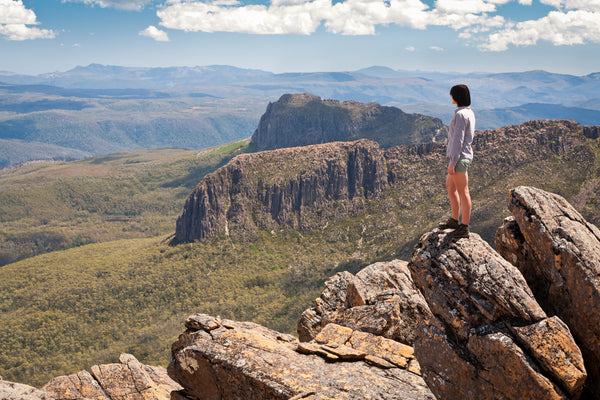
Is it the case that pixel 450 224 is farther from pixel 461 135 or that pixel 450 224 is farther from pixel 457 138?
pixel 461 135

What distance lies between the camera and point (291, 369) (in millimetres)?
21875

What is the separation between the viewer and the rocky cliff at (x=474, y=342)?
1634cm

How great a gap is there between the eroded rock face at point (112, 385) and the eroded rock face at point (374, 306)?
1437cm

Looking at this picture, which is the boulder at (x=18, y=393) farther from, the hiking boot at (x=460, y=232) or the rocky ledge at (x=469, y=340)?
the hiking boot at (x=460, y=232)

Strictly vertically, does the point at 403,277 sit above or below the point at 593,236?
below

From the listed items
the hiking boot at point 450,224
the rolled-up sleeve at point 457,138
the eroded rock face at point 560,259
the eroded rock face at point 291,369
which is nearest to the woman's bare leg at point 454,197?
the hiking boot at point 450,224

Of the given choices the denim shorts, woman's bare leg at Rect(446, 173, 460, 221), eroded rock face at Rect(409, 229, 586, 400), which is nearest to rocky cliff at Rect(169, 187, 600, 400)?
eroded rock face at Rect(409, 229, 586, 400)

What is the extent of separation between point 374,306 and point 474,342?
12482 millimetres

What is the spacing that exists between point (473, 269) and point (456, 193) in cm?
419

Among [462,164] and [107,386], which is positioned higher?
[462,164]

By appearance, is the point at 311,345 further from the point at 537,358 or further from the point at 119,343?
the point at 119,343

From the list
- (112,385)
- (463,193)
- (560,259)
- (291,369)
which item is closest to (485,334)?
(560,259)

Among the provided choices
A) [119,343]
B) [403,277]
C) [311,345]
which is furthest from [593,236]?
[119,343]

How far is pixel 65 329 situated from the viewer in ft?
505
